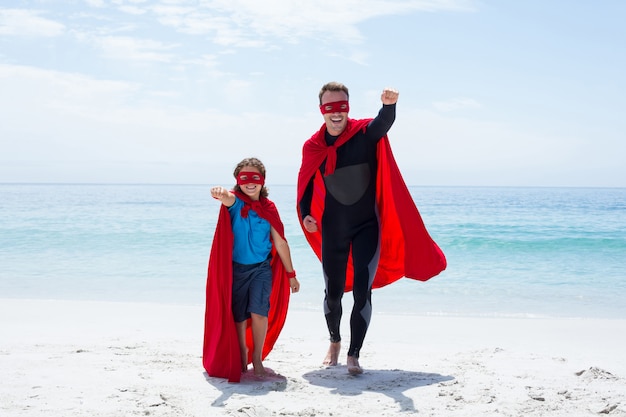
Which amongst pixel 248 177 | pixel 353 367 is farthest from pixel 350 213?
pixel 353 367

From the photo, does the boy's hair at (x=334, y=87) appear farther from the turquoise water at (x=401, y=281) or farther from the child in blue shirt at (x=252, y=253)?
the turquoise water at (x=401, y=281)

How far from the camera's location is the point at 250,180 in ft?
13.7

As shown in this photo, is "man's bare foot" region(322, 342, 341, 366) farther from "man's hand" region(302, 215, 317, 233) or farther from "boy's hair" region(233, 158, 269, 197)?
"boy's hair" region(233, 158, 269, 197)

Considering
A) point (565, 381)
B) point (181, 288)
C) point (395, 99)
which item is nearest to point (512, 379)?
point (565, 381)

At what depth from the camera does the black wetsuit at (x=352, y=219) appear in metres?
4.39

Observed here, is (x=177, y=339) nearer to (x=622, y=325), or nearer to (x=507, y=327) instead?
(x=507, y=327)

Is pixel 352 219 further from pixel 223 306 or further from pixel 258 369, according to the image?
pixel 258 369

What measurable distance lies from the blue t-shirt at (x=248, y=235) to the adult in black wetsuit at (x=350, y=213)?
1.77 ft

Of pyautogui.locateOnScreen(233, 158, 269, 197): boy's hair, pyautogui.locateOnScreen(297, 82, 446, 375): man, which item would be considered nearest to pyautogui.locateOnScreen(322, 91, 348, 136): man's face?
pyautogui.locateOnScreen(297, 82, 446, 375): man

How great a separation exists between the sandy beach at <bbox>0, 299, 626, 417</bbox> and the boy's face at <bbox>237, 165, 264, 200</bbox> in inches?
48.9

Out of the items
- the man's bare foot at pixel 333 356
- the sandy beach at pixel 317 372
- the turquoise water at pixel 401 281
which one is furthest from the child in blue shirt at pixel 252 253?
the turquoise water at pixel 401 281

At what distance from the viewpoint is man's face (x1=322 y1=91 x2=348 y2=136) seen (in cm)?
438

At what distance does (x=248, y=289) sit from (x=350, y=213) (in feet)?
2.95

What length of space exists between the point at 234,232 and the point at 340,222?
0.77 meters
